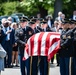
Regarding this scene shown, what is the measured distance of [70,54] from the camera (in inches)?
560

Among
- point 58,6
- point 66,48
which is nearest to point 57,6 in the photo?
point 58,6

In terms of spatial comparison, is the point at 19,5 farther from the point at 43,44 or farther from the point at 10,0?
the point at 43,44

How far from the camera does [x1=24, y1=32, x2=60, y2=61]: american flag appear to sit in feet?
45.7

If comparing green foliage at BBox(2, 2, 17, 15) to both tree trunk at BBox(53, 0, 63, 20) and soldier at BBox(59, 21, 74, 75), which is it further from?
soldier at BBox(59, 21, 74, 75)

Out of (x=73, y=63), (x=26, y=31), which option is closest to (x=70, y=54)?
(x=73, y=63)

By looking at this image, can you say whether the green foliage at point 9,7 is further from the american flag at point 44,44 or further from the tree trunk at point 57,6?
the american flag at point 44,44

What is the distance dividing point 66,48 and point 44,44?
0.63 m

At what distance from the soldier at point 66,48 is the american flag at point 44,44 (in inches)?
6.2

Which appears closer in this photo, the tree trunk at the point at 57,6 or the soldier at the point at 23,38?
the soldier at the point at 23,38

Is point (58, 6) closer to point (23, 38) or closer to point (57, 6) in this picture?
point (57, 6)

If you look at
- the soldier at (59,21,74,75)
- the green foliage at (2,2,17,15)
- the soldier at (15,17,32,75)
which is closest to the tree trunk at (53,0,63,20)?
the green foliage at (2,2,17,15)

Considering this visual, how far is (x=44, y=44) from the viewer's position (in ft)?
45.8

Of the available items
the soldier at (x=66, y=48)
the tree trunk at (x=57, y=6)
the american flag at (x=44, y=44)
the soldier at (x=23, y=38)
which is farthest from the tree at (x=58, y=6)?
the american flag at (x=44, y=44)

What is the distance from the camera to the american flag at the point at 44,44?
13922 millimetres
